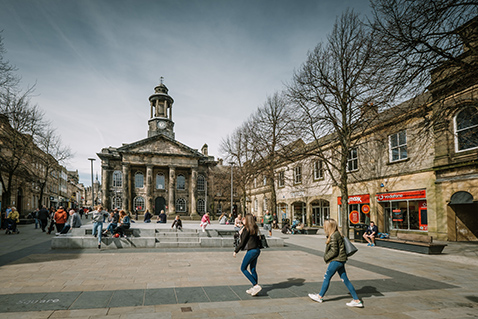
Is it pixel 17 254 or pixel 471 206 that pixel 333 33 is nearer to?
pixel 471 206

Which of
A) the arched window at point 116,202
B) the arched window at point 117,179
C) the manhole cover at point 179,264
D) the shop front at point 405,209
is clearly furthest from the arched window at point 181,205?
the manhole cover at point 179,264

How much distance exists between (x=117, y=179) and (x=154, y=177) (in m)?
5.94

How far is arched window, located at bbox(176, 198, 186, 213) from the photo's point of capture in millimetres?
50500

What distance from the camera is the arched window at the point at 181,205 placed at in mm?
50500

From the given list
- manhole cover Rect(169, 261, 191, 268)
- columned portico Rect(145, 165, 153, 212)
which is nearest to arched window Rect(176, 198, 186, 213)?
columned portico Rect(145, 165, 153, 212)

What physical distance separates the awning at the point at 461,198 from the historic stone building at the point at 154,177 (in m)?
37.9

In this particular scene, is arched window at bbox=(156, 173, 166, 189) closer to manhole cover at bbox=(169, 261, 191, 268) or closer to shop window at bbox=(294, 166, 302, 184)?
shop window at bbox=(294, 166, 302, 184)

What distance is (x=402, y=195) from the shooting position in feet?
63.5

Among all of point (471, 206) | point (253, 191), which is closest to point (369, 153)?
point (471, 206)

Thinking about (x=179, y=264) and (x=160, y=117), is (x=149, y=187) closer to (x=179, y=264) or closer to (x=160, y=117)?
(x=160, y=117)

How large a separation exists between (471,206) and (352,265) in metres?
10.5

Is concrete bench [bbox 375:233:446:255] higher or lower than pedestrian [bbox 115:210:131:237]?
lower

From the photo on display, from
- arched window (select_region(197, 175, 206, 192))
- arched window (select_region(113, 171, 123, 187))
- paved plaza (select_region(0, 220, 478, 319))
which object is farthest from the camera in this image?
arched window (select_region(197, 175, 206, 192))

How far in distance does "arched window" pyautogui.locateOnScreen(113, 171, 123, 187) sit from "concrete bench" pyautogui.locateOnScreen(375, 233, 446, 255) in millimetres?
42963
